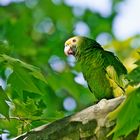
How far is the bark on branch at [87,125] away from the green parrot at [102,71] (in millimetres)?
773

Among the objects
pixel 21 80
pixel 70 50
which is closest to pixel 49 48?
pixel 70 50

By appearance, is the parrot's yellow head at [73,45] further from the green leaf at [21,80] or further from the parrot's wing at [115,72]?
the green leaf at [21,80]

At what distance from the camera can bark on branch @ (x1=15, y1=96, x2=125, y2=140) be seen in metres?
1.73

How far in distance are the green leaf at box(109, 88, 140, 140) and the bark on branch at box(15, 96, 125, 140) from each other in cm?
27

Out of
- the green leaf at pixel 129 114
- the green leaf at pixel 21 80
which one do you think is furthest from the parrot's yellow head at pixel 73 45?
the green leaf at pixel 129 114

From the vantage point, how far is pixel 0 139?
2.06 m

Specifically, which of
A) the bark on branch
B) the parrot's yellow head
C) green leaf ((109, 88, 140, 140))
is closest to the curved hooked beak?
the parrot's yellow head

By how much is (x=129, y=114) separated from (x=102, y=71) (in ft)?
4.37

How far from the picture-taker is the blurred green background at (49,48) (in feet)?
7.17

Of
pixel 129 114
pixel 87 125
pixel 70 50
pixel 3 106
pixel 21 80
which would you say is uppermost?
pixel 70 50

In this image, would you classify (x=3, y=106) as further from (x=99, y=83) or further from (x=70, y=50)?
(x=70, y=50)

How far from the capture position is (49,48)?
13.3 ft

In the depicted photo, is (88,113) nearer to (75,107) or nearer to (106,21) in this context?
(75,107)

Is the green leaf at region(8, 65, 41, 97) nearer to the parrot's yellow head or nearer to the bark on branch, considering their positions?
the bark on branch
